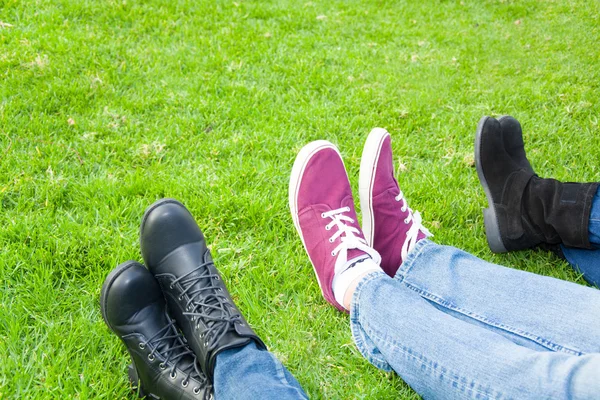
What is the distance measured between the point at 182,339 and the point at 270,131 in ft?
5.25

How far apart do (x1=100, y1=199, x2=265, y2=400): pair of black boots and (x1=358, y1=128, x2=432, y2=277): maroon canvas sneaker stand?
788mm

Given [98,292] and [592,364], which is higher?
[592,364]

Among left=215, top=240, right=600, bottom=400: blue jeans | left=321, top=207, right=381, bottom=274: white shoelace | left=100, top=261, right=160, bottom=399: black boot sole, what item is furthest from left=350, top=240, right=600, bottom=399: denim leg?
left=100, top=261, right=160, bottom=399: black boot sole

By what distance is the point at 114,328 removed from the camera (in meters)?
1.90

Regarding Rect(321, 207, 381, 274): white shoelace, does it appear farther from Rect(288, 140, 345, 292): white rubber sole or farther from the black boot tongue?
the black boot tongue

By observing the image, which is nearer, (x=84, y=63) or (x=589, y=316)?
(x=589, y=316)

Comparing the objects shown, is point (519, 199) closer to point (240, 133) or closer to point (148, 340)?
point (240, 133)

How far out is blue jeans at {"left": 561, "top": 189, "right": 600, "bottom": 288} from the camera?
7.27ft

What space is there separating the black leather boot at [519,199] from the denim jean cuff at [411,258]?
59 cm

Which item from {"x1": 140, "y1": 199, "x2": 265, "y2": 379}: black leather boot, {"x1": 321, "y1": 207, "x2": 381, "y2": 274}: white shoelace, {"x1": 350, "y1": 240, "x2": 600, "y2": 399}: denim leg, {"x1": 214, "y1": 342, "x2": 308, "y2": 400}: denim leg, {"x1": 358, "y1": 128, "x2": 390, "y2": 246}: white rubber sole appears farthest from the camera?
{"x1": 358, "y1": 128, "x2": 390, "y2": 246}: white rubber sole

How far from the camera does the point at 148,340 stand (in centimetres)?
187

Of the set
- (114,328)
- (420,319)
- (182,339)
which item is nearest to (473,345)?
(420,319)

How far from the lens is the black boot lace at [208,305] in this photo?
1.83 meters

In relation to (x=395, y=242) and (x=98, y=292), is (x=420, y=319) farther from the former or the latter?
(x=98, y=292)
